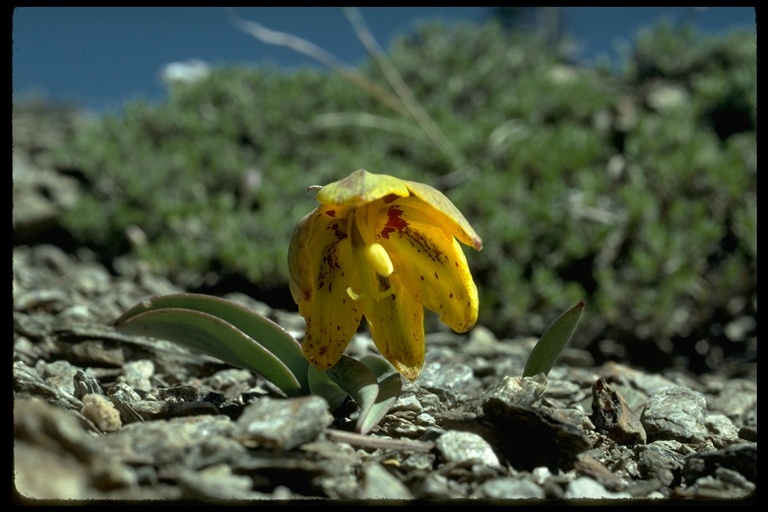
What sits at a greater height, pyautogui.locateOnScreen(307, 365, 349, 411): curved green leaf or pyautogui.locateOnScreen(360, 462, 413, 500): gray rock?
pyautogui.locateOnScreen(307, 365, 349, 411): curved green leaf

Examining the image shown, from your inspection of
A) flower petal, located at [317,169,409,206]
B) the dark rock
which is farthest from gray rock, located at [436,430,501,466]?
flower petal, located at [317,169,409,206]

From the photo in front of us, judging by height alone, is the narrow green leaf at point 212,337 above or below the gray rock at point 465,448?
above

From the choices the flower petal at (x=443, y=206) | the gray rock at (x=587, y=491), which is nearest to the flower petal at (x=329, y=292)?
the flower petal at (x=443, y=206)

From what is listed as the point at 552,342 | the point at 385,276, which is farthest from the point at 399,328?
the point at 552,342

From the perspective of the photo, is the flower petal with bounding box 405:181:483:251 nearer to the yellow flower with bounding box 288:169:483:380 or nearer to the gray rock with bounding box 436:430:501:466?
the yellow flower with bounding box 288:169:483:380

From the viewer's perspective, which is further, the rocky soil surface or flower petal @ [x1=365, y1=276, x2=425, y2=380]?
flower petal @ [x1=365, y1=276, x2=425, y2=380]

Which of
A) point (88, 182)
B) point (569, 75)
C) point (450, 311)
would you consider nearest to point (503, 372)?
point (450, 311)

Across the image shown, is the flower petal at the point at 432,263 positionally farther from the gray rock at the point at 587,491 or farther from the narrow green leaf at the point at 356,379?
the gray rock at the point at 587,491
